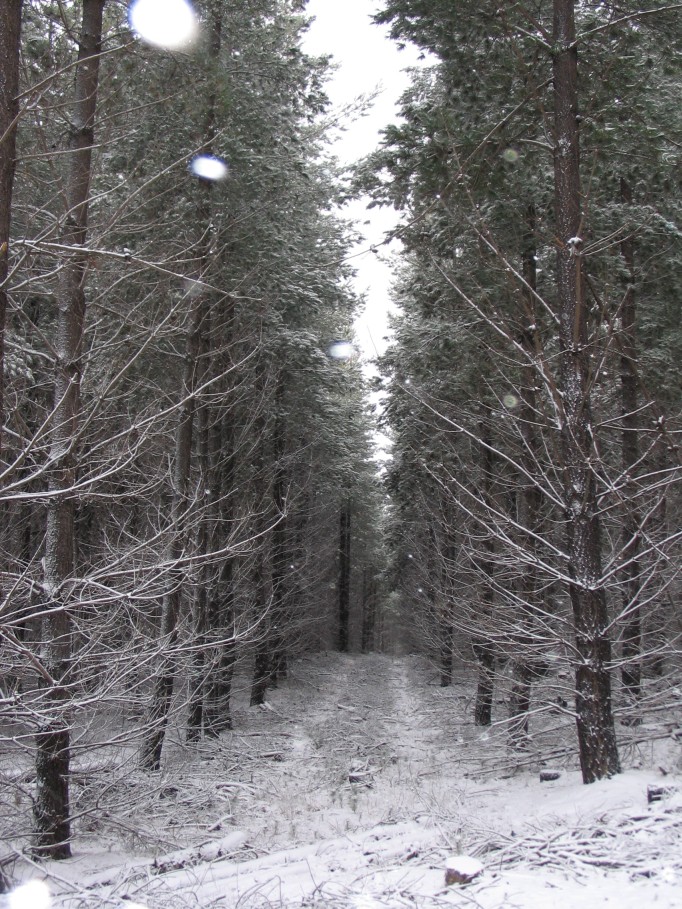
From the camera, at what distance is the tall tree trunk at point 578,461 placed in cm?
554

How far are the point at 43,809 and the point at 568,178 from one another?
24.8 feet

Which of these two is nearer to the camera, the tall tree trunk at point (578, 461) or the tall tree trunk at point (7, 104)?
the tall tree trunk at point (7, 104)

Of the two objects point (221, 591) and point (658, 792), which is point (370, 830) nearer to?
point (658, 792)

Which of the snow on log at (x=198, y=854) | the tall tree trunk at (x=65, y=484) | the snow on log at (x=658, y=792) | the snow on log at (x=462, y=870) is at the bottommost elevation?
the snow on log at (x=198, y=854)

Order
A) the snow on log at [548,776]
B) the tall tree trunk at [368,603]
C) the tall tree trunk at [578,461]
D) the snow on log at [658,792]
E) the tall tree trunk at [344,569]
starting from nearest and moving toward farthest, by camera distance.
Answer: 1. the snow on log at [658,792]
2. the tall tree trunk at [578,461]
3. the snow on log at [548,776]
4. the tall tree trunk at [344,569]
5. the tall tree trunk at [368,603]

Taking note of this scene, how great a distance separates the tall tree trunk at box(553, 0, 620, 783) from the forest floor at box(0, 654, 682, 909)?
45 centimetres

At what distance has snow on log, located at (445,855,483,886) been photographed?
3.87 meters

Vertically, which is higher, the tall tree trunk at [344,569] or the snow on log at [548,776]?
the tall tree trunk at [344,569]

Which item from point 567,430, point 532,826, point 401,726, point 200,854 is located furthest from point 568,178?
point 401,726

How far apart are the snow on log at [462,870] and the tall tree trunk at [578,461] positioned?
79.0 inches

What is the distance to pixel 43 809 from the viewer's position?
5664 millimetres

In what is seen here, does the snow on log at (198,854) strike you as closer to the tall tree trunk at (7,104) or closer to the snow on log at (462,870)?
the snow on log at (462,870)

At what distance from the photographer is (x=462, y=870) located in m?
3.92

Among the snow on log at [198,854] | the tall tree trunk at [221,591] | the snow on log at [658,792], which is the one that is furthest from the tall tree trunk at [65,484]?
the tall tree trunk at [221,591]
